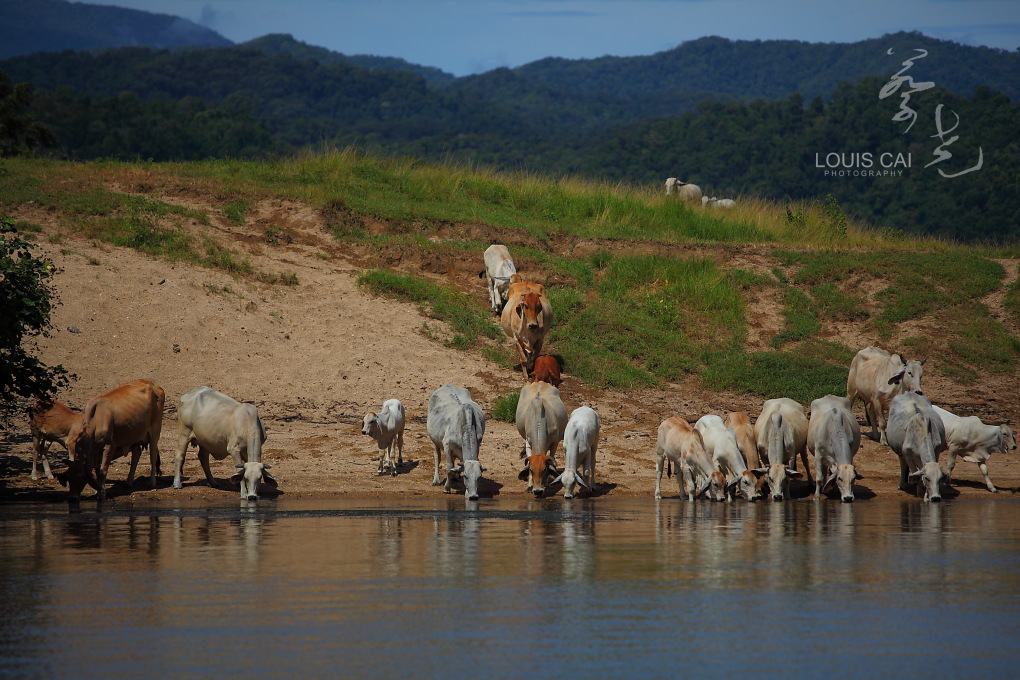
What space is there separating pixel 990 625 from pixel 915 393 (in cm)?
887

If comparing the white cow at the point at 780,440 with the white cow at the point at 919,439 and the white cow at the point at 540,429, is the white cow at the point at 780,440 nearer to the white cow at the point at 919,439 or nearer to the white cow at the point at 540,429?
the white cow at the point at 919,439

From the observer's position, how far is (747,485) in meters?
14.6

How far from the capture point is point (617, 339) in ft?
74.7

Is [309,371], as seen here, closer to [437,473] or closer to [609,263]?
[437,473]

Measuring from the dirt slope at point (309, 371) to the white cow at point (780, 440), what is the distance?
0.81 m

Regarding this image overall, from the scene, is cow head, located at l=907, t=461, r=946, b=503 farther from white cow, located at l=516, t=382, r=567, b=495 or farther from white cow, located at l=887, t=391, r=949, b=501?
white cow, located at l=516, t=382, r=567, b=495

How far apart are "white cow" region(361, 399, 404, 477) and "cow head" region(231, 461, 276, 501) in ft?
5.57

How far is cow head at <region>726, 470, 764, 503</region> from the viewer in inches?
573

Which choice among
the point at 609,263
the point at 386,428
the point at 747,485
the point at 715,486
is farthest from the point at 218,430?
the point at 609,263

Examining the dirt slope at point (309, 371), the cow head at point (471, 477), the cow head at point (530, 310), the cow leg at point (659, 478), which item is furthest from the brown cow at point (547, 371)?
the cow head at point (471, 477)

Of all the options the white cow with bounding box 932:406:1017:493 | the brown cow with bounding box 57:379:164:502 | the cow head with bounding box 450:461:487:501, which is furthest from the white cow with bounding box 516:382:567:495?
the white cow with bounding box 932:406:1017:493

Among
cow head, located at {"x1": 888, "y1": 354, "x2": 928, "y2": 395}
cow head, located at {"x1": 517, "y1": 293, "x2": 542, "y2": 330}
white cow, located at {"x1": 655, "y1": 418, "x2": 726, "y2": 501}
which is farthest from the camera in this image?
cow head, located at {"x1": 517, "y1": 293, "x2": 542, "y2": 330}

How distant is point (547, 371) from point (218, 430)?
6.58m

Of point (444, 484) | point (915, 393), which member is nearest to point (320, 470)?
point (444, 484)
